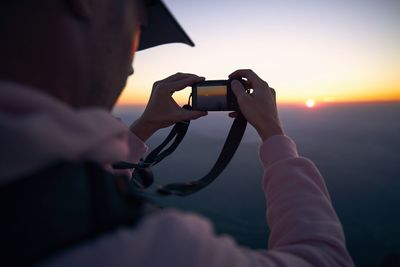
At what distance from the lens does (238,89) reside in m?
1.99

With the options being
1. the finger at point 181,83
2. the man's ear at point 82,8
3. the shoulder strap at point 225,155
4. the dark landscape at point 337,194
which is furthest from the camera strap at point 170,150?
the dark landscape at point 337,194

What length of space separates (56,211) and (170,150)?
6.31 ft

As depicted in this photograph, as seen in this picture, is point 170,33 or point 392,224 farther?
point 392,224

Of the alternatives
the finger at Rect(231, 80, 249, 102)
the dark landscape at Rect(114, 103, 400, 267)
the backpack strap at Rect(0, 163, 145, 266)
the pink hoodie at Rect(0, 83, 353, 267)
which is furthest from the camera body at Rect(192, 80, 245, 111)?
the dark landscape at Rect(114, 103, 400, 267)

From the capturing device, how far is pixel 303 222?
3.62 feet

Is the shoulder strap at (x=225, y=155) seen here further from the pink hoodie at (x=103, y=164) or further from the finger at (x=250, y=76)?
the pink hoodie at (x=103, y=164)

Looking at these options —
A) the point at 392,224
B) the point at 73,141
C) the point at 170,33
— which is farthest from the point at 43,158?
the point at 392,224

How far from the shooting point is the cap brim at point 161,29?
4.32 ft

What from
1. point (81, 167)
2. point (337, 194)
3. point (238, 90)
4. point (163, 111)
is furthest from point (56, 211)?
point (337, 194)

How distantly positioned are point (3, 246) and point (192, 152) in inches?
6425

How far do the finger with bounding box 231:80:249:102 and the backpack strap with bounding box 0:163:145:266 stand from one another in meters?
1.37

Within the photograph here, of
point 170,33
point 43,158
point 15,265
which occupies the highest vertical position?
point 170,33

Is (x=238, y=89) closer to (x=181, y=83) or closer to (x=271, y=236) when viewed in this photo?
(x=181, y=83)

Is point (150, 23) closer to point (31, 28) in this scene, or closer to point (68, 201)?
point (31, 28)
